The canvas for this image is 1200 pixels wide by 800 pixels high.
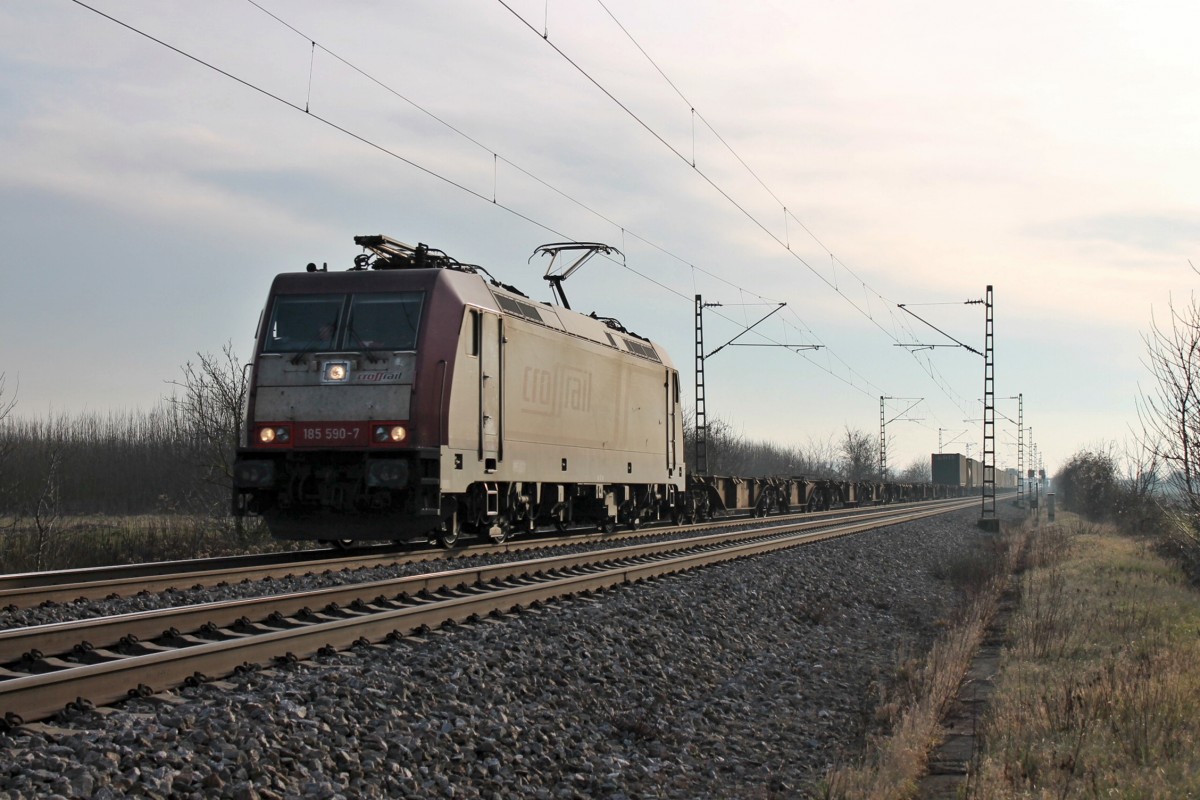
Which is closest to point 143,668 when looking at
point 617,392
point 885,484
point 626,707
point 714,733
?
point 626,707

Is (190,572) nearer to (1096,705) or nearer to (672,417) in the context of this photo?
(1096,705)

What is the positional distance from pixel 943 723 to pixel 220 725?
5167 mm

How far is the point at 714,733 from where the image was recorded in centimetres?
756

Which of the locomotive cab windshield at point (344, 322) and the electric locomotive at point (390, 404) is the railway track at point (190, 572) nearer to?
the electric locomotive at point (390, 404)

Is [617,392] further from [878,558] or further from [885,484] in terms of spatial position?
[885,484]

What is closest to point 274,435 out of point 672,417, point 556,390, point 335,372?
point 335,372

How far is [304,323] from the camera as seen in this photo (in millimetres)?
13750

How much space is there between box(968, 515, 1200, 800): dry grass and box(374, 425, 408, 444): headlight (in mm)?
7090

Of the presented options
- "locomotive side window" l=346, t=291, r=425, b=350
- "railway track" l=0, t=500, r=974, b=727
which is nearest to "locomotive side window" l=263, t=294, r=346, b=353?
"locomotive side window" l=346, t=291, r=425, b=350

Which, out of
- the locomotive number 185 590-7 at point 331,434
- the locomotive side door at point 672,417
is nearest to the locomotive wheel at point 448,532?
the locomotive number 185 590-7 at point 331,434

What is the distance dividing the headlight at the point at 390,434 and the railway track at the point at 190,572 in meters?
1.38

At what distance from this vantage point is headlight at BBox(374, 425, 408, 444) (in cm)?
1302

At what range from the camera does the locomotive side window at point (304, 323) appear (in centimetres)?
1359

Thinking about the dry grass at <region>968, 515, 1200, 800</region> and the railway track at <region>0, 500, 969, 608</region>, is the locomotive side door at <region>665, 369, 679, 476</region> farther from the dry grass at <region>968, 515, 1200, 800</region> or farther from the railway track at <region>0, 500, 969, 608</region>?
the dry grass at <region>968, 515, 1200, 800</region>
